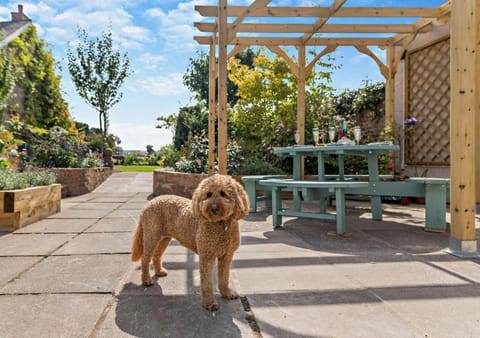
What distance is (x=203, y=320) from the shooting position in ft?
5.73

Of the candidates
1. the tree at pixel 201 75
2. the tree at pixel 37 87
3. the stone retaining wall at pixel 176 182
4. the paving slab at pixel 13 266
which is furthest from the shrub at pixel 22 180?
the tree at pixel 201 75

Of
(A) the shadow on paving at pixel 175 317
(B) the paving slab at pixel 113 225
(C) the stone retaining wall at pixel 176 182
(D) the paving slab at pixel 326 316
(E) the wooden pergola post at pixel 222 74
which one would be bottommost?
(D) the paving slab at pixel 326 316


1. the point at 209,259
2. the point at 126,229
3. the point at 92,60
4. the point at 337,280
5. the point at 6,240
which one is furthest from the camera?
the point at 92,60

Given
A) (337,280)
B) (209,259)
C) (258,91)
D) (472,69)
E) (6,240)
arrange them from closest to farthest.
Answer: (209,259) → (337,280) → (472,69) → (6,240) → (258,91)

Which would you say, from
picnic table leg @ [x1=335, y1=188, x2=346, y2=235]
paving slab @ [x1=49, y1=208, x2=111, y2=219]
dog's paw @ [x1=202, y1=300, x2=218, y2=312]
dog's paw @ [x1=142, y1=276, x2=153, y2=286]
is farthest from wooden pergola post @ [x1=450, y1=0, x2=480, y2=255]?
paving slab @ [x1=49, y1=208, x2=111, y2=219]

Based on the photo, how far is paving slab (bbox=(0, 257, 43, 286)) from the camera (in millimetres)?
2389

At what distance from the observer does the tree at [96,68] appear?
12.3 metres

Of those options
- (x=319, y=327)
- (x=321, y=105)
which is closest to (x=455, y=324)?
(x=319, y=327)

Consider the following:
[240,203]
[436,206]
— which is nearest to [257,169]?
[436,206]

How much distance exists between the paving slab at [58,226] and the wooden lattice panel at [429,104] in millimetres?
6827

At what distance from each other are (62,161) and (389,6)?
26.9ft

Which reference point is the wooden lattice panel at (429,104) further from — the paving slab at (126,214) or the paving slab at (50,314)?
the paving slab at (50,314)

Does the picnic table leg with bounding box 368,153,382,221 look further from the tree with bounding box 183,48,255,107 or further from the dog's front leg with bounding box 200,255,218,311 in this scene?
the tree with bounding box 183,48,255,107

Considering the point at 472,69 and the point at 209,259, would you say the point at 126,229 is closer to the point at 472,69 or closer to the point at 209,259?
the point at 209,259
